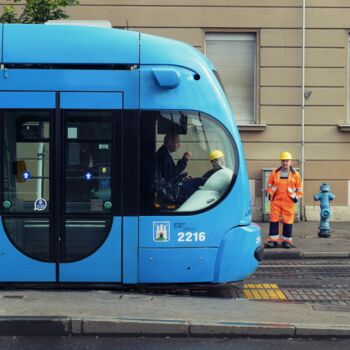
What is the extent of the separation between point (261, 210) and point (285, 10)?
5217 mm

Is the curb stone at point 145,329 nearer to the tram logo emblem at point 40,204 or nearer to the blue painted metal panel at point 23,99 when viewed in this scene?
the tram logo emblem at point 40,204

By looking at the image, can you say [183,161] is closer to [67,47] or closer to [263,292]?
[67,47]

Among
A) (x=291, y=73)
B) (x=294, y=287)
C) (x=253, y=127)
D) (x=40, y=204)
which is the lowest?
(x=294, y=287)

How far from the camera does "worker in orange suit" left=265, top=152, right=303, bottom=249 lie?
1027cm

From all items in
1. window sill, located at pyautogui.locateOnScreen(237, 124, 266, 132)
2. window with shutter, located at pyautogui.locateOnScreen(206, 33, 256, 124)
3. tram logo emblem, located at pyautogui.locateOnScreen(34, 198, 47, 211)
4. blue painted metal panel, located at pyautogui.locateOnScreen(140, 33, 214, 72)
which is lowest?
tram logo emblem, located at pyautogui.locateOnScreen(34, 198, 47, 211)

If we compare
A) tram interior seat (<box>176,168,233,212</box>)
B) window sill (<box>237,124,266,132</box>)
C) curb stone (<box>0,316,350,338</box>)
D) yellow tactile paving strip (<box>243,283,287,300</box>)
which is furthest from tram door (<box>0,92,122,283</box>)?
window sill (<box>237,124,266,132</box>)

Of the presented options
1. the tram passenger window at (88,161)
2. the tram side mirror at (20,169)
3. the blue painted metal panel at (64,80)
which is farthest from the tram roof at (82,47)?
the tram side mirror at (20,169)

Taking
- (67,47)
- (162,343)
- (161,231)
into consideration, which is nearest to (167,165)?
(161,231)

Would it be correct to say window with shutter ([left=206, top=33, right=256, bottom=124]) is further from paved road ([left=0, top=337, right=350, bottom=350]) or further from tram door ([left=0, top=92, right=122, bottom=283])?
paved road ([left=0, top=337, right=350, bottom=350])

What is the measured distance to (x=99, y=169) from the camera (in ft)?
20.2

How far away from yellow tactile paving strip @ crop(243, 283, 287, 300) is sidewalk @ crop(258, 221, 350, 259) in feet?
7.92

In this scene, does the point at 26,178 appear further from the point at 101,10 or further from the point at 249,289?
the point at 101,10

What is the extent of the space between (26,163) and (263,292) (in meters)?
3.40

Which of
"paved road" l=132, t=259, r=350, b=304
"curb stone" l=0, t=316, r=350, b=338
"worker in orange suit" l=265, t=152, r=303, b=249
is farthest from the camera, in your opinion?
"worker in orange suit" l=265, t=152, r=303, b=249
